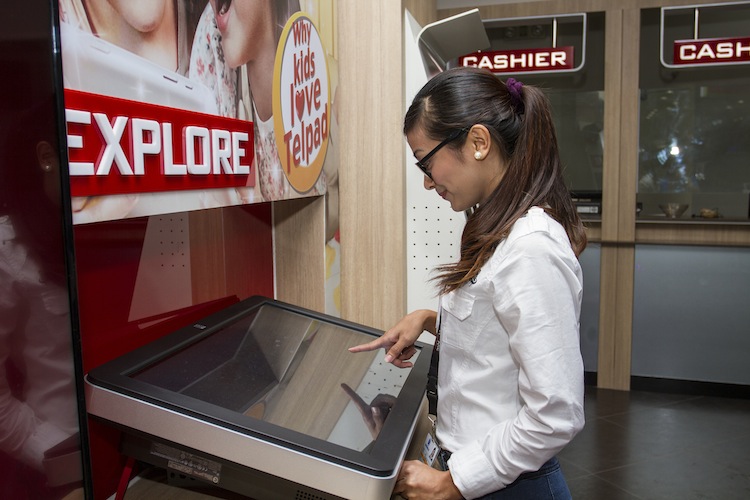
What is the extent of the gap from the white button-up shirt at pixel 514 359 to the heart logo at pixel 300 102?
2.22 ft

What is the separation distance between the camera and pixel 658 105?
190 inches

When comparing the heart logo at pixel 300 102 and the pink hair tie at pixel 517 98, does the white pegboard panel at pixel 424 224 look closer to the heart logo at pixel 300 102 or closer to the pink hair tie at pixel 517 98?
the heart logo at pixel 300 102

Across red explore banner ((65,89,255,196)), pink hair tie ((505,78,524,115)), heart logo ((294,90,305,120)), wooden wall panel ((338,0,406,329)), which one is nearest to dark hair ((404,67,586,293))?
pink hair tie ((505,78,524,115))

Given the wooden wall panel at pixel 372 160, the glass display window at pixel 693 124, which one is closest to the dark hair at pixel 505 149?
the wooden wall panel at pixel 372 160

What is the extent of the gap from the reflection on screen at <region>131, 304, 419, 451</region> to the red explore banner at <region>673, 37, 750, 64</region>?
341 centimetres

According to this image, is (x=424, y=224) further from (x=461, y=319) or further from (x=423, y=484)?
(x=423, y=484)

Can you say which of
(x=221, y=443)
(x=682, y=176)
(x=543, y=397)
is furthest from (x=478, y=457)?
(x=682, y=176)

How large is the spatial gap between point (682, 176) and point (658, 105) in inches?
23.1

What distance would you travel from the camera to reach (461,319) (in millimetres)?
1039

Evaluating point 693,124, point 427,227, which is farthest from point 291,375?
point 693,124

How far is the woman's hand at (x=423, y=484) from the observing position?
100cm

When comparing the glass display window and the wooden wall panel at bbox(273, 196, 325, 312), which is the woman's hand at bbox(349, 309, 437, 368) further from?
the glass display window

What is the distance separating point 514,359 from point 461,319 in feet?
0.36

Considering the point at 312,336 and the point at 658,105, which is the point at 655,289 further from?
the point at 312,336
